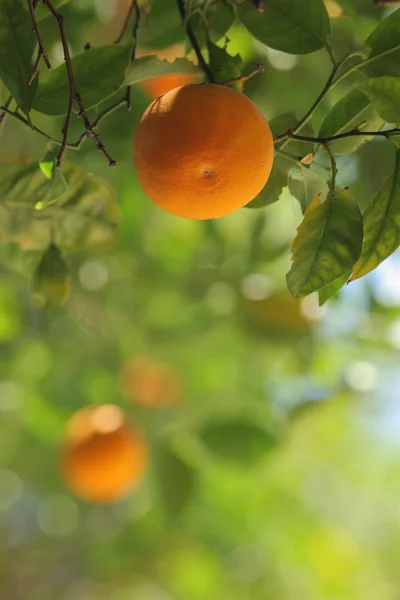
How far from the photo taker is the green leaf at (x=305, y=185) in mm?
679

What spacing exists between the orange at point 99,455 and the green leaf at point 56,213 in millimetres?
699

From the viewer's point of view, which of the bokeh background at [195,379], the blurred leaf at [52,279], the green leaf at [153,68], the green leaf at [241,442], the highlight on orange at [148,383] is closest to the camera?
the green leaf at [153,68]

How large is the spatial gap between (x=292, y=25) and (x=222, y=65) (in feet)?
0.27

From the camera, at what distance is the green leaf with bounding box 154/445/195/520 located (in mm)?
1627

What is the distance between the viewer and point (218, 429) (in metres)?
1.56

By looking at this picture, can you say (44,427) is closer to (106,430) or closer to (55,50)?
(106,430)

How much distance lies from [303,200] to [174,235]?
4.00 feet

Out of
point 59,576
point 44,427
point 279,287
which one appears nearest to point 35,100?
point 279,287

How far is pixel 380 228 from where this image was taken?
629mm

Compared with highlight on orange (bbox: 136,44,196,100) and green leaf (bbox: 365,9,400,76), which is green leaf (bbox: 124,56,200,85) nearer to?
green leaf (bbox: 365,9,400,76)

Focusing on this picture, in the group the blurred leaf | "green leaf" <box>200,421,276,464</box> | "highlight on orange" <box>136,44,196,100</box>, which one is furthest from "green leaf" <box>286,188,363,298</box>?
"green leaf" <box>200,421,276,464</box>

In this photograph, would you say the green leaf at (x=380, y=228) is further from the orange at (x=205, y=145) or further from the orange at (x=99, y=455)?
the orange at (x=99, y=455)

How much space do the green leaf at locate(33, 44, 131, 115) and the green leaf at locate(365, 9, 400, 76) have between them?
0.76 feet

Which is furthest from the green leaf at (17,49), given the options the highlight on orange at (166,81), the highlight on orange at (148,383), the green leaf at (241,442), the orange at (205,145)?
the highlight on orange at (148,383)
